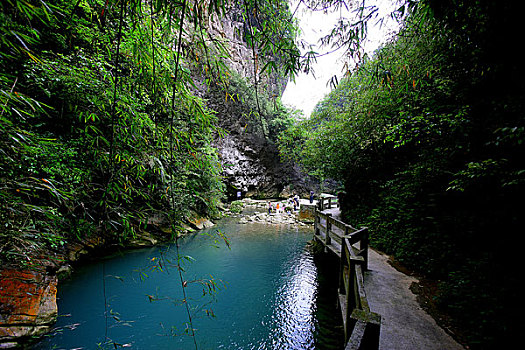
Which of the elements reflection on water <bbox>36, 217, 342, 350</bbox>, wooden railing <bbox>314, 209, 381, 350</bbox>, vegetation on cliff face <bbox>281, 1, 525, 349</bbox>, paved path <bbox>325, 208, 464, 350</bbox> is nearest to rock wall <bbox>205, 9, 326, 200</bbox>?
reflection on water <bbox>36, 217, 342, 350</bbox>

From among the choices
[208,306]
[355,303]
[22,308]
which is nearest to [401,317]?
[355,303]

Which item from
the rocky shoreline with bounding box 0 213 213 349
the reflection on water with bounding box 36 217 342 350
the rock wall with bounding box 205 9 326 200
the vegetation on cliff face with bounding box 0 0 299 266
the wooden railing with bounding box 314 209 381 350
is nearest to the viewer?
the vegetation on cliff face with bounding box 0 0 299 266

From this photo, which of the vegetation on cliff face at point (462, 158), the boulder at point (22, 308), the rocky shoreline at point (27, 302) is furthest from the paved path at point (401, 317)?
the boulder at point (22, 308)

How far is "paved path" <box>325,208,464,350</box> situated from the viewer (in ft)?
7.66

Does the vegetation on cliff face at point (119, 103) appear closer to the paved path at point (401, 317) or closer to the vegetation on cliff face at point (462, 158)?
the vegetation on cliff face at point (462, 158)

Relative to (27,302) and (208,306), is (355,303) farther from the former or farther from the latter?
(27,302)

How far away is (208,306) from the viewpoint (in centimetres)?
497

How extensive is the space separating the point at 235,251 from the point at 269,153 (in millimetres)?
16978

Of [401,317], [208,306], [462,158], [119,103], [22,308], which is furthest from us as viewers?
[208,306]

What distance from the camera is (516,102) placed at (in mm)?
2473

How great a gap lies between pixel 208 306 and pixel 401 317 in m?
4.18

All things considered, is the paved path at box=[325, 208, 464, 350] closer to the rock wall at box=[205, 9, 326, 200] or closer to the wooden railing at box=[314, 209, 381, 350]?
the wooden railing at box=[314, 209, 381, 350]

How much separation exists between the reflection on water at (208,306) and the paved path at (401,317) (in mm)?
1205

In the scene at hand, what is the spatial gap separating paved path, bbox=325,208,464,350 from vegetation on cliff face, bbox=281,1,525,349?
356mm
